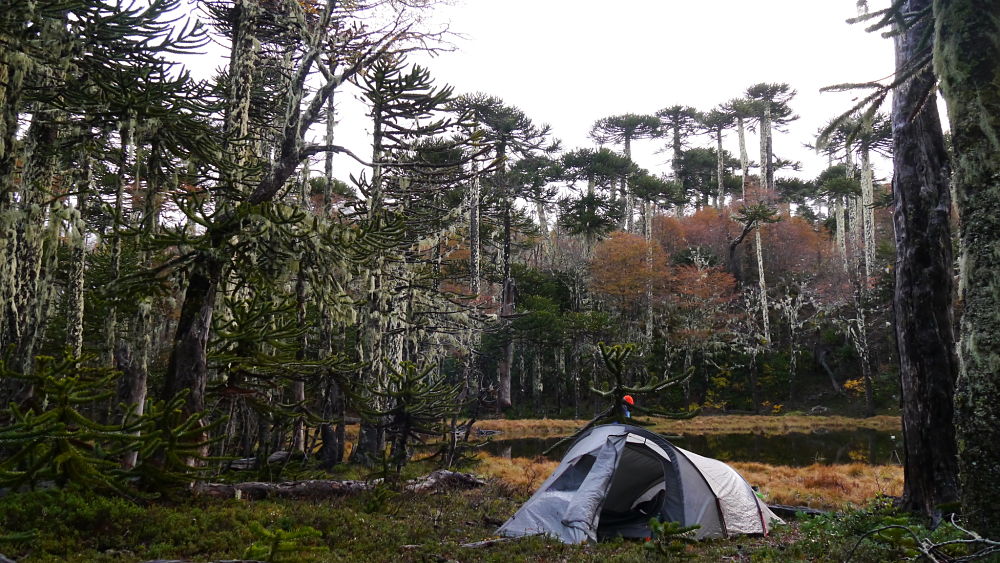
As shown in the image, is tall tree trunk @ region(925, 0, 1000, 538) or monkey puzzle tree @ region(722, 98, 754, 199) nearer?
tall tree trunk @ region(925, 0, 1000, 538)

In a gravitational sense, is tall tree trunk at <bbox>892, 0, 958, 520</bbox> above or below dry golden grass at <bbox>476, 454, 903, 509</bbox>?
above

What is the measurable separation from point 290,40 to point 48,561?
12053 mm

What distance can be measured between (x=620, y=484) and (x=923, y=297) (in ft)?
16.2

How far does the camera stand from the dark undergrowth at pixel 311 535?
479 centimetres

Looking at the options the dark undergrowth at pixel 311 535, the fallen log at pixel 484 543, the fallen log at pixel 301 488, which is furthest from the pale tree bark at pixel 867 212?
the fallen log at pixel 484 543

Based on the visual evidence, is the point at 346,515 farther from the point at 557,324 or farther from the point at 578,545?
the point at 557,324

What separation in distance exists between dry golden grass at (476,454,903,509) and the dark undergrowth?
306 cm

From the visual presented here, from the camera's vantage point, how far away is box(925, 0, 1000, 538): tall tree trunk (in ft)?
11.0

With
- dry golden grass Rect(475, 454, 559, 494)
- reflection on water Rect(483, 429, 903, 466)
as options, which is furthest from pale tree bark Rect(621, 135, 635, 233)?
dry golden grass Rect(475, 454, 559, 494)

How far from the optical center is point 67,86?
24.6ft

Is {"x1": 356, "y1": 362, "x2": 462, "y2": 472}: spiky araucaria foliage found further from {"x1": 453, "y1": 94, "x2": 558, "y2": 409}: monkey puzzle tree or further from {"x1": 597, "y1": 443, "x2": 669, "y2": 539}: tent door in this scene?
{"x1": 453, "y1": 94, "x2": 558, "y2": 409}: monkey puzzle tree

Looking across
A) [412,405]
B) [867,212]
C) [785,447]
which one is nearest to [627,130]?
[867,212]

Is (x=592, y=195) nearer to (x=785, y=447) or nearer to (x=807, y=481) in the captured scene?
(x=785, y=447)

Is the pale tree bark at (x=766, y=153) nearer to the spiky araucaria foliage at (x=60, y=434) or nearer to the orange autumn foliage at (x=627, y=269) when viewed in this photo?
the orange autumn foliage at (x=627, y=269)
